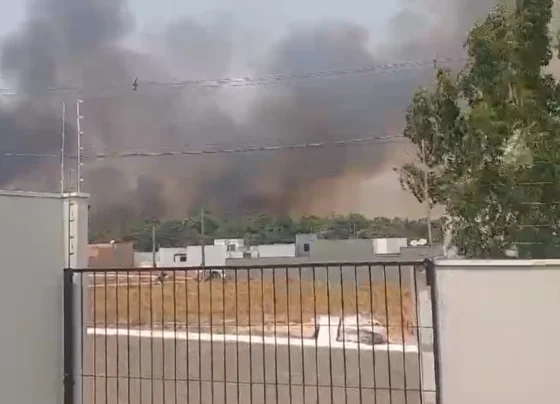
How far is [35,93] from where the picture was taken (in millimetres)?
24812

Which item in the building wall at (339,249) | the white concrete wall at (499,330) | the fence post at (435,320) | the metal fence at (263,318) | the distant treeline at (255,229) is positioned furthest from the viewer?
the distant treeline at (255,229)

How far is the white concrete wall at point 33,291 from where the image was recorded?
3.44 meters

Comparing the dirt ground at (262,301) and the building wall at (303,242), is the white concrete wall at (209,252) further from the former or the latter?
the dirt ground at (262,301)

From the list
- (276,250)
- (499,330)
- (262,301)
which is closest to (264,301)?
(262,301)

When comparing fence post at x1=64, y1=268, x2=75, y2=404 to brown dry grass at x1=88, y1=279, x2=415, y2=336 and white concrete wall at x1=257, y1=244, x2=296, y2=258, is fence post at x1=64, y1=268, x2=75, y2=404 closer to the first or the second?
brown dry grass at x1=88, y1=279, x2=415, y2=336

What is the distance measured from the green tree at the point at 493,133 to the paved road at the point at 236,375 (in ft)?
4.06

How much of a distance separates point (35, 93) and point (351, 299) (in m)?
23.0

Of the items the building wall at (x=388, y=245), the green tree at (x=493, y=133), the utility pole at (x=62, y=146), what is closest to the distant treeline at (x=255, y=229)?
the building wall at (x=388, y=245)

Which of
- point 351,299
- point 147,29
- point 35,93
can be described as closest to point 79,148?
point 351,299

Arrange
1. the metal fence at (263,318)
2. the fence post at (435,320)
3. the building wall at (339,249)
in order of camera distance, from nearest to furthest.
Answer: the fence post at (435,320), the metal fence at (263,318), the building wall at (339,249)

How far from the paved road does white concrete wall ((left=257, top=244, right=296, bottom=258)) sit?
10.7 metres

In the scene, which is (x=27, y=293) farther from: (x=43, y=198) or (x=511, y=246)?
(x=511, y=246)

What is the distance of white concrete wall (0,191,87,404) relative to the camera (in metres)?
3.44

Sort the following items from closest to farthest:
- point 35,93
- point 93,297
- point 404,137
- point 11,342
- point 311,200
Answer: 1. point 11,342
2. point 93,297
3. point 404,137
4. point 35,93
5. point 311,200
